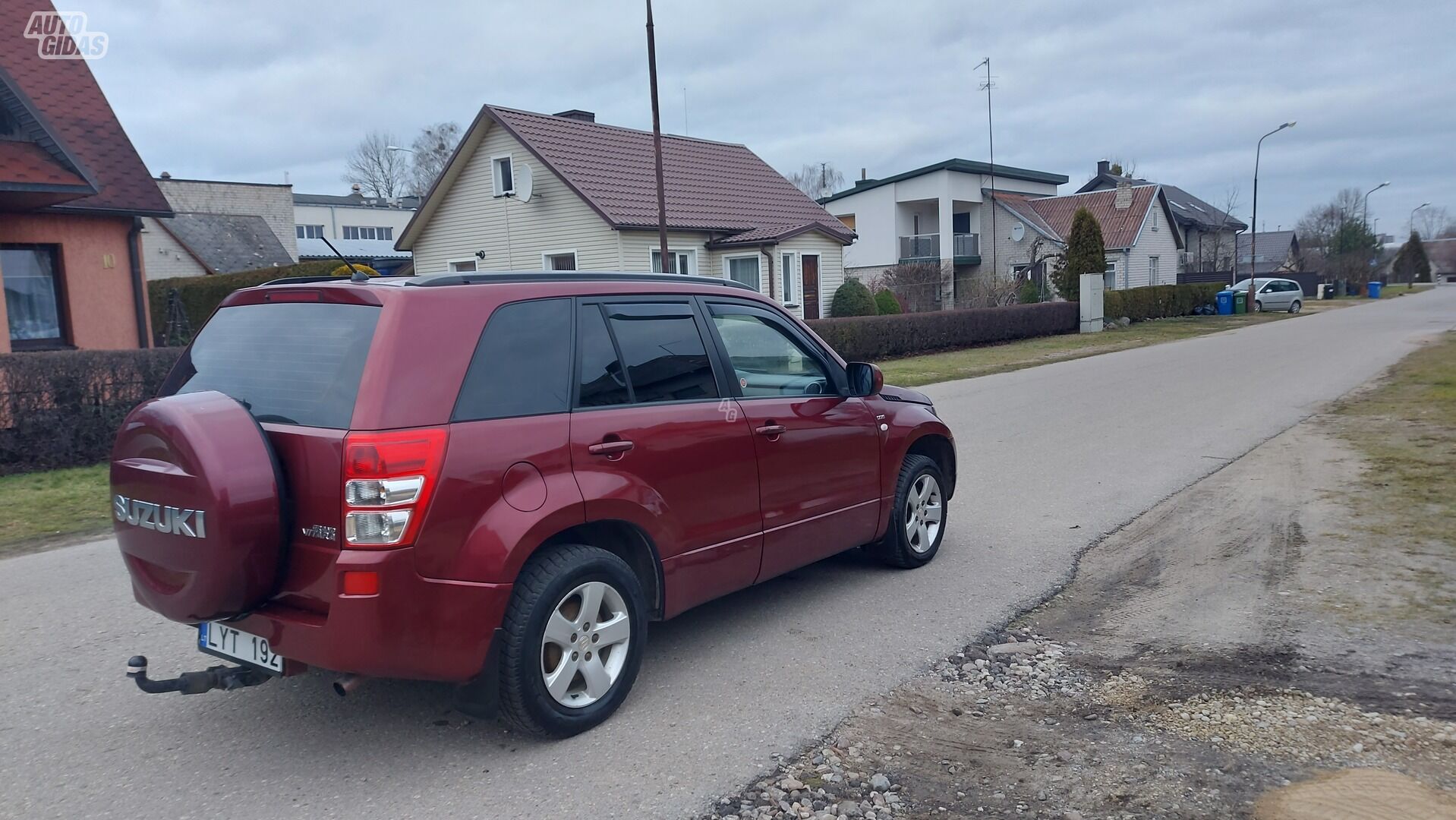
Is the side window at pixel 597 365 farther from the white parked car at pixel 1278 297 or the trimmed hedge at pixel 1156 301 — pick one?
the white parked car at pixel 1278 297

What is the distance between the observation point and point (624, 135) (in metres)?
29.2

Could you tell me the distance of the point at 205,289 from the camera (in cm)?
2728

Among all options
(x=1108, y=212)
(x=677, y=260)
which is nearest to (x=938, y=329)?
(x=677, y=260)

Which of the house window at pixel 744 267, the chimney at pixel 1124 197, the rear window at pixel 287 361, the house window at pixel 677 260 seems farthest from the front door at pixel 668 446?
the chimney at pixel 1124 197

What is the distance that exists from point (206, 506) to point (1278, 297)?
50.0 metres

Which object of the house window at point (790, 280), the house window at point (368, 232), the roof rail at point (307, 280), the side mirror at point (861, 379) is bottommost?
the side mirror at point (861, 379)

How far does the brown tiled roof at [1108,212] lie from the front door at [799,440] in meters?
46.5

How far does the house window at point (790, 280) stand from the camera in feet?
92.2

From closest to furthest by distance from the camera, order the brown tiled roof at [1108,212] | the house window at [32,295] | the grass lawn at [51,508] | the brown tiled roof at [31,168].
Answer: the grass lawn at [51,508] → the brown tiled roof at [31,168] → the house window at [32,295] → the brown tiled roof at [1108,212]

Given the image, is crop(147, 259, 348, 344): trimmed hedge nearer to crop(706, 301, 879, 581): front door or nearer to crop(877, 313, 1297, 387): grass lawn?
crop(877, 313, 1297, 387): grass lawn

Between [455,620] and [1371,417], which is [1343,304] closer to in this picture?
[1371,417]

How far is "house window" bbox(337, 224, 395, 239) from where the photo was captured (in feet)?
220

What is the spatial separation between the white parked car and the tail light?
48490mm

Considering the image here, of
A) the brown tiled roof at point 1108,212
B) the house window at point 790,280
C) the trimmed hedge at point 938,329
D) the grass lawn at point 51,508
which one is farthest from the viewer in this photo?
the brown tiled roof at point 1108,212
